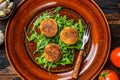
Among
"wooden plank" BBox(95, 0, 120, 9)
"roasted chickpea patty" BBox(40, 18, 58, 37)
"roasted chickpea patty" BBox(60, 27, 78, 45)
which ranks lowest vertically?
"roasted chickpea patty" BBox(60, 27, 78, 45)

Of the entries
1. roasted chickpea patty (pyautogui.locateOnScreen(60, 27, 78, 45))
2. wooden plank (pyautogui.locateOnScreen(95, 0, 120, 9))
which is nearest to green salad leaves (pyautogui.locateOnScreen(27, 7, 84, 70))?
roasted chickpea patty (pyautogui.locateOnScreen(60, 27, 78, 45))

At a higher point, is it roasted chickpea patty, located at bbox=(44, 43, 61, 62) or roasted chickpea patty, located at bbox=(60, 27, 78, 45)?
roasted chickpea patty, located at bbox=(60, 27, 78, 45)

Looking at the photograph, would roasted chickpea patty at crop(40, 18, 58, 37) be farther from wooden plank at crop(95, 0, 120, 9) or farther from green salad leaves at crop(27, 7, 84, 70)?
wooden plank at crop(95, 0, 120, 9)

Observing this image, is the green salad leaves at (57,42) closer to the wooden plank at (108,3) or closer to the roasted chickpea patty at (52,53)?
the roasted chickpea patty at (52,53)

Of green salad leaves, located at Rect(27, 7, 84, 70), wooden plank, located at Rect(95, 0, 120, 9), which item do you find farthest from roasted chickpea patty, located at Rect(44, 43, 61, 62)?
wooden plank, located at Rect(95, 0, 120, 9)

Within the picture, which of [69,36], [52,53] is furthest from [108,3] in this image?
[52,53]

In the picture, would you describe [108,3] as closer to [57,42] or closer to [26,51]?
[57,42]

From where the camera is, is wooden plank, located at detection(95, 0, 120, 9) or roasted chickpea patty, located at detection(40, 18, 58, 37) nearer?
roasted chickpea patty, located at detection(40, 18, 58, 37)

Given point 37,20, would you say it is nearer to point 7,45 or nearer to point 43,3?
point 43,3
